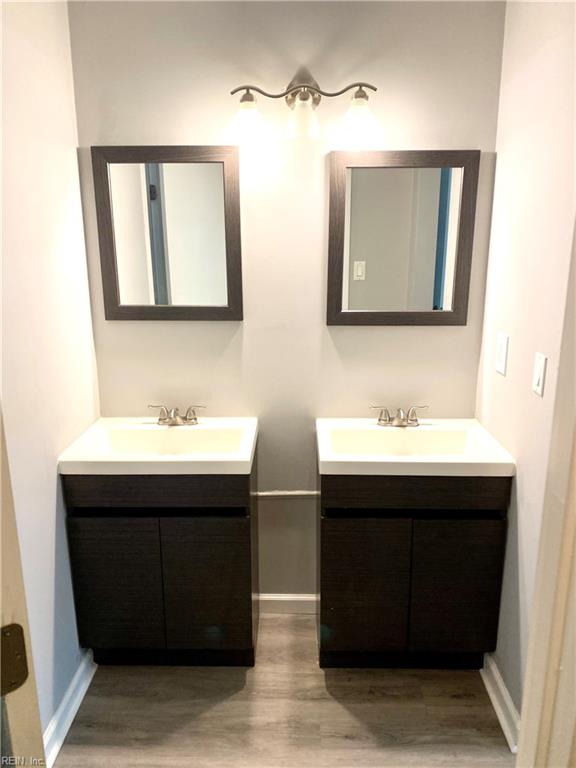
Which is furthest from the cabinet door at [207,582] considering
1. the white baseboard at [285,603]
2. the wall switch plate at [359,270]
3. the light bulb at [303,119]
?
the light bulb at [303,119]

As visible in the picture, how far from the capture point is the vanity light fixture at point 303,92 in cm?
177

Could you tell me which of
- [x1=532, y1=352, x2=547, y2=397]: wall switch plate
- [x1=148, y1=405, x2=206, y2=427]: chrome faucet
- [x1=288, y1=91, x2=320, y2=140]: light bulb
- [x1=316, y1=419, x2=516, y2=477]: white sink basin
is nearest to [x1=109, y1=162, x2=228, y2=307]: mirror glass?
[x1=288, y1=91, x2=320, y2=140]: light bulb

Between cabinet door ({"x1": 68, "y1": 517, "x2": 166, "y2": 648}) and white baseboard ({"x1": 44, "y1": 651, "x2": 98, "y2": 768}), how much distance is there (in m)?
0.10

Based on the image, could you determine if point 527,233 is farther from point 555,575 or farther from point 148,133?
point 148,133

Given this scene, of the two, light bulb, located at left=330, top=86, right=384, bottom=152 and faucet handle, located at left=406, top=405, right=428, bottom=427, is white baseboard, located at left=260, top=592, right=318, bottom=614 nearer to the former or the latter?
faucet handle, located at left=406, top=405, right=428, bottom=427

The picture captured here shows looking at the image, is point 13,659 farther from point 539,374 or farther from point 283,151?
point 283,151

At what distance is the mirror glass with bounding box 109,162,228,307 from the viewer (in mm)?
1956

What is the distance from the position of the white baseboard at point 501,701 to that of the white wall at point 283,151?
944mm

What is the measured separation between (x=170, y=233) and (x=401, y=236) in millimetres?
885

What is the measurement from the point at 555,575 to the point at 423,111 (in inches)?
67.3

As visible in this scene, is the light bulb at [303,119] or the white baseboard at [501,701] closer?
the white baseboard at [501,701]

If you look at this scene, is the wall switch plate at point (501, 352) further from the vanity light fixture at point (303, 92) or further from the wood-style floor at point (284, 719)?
the wood-style floor at point (284, 719)

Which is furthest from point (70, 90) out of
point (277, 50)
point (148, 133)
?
point (277, 50)

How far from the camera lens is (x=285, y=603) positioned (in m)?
2.34
